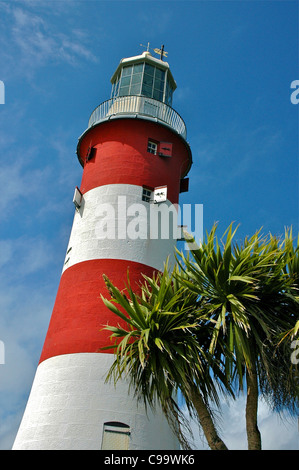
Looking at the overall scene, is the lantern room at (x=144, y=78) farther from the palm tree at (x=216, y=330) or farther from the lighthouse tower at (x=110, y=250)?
the palm tree at (x=216, y=330)

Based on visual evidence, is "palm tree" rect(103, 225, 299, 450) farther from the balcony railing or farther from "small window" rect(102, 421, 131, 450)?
the balcony railing

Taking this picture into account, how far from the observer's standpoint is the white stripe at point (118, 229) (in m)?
14.5

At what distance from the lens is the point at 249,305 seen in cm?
929

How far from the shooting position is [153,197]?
51.5ft

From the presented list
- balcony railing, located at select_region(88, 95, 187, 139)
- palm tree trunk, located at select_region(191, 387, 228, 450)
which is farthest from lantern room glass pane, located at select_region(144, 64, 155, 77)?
palm tree trunk, located at select_region(191, 387, 228, 450)

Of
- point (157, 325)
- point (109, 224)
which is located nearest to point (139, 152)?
point (109, 224)

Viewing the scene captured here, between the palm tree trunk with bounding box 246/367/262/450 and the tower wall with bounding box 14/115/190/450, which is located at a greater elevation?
the tower wall with bounding box 14/115/190/450

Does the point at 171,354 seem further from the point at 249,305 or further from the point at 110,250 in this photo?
the point at 110,250

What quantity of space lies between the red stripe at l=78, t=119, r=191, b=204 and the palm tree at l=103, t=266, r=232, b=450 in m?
6.92

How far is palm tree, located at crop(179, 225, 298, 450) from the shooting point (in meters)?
8.81

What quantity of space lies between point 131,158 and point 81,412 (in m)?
8.92

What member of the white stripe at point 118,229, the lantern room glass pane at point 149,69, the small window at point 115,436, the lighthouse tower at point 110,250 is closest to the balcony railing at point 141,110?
the lighthouse tower at point 110,250

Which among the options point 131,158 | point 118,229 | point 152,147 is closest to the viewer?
point 118,229

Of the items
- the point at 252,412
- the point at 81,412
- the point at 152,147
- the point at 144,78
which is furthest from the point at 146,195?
the point at 252,412
